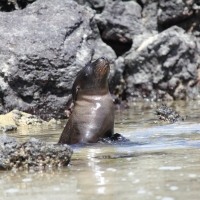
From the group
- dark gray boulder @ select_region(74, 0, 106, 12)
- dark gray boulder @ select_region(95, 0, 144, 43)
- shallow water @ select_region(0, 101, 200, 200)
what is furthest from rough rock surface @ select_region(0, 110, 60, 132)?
dark gray boulder @ select_region(74, 0, 106, 12)

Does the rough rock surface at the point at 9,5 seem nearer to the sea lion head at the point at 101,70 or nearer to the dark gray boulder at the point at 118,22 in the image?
the dark gray boulder at the point at 118,22

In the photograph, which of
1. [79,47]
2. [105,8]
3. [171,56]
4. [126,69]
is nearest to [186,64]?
[171,56]

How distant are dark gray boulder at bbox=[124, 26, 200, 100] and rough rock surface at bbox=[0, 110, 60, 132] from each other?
5034 mm

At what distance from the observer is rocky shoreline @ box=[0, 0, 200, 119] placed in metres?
11.3

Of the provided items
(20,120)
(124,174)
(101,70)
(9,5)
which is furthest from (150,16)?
(124,174)

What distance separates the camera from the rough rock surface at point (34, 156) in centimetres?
534

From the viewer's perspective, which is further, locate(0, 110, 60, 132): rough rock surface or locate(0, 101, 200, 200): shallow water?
locate(0, 110, 60, 132): rough rock surface

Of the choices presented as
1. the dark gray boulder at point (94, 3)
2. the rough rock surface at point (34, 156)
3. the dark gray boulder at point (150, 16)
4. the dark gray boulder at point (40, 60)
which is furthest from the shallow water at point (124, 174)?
the dark gray boulder at point (150, 16)

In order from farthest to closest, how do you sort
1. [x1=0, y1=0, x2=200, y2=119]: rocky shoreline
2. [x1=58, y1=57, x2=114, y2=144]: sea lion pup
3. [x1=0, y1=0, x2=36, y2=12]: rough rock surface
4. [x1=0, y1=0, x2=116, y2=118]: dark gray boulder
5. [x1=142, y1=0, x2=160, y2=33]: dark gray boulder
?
[x1=142, y1=0, x2=160, y2=33]: dark gray boulder → [x1=0, y1=0, x2=36, y2=12]: rough rock surface → [x1=0, y1=0, x2=200, y2=119]: rocky shoreline → [x1=0, y1=0, x2=116, y2=118]: dark gray boulder → [x1=58, y1=57, x2=114, y2=144]: sea lion pup

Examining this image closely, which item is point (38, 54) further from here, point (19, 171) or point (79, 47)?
point (19, 171)

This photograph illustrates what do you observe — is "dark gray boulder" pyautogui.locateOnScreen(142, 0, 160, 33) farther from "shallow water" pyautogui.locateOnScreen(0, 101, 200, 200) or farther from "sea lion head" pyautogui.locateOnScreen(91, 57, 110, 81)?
"shallow water" pyautogui.locateOnScreen(0, 101, 200, 200)

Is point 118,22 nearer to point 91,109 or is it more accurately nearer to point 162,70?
point 162,70

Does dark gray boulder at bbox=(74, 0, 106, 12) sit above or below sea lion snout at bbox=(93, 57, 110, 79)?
above

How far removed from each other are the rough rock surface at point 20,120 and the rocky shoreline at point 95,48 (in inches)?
17.0
